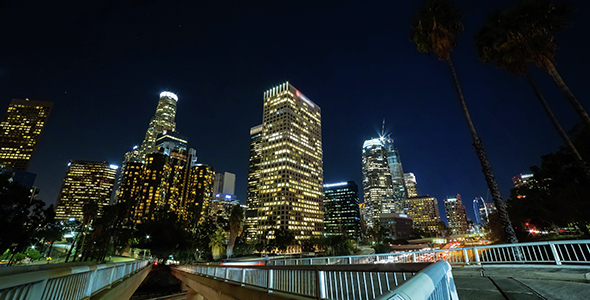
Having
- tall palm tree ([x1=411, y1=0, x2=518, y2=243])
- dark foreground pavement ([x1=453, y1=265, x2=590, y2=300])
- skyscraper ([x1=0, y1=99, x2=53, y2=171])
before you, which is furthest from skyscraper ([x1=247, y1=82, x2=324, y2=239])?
skyscraper ([x1=0, y1=99, x2=53, y2=171])

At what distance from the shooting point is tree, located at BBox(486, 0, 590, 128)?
1964 cm

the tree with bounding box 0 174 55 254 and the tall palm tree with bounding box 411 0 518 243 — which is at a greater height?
the tall palm tree with bounding box 411 0 518 243

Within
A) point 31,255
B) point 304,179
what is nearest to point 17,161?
point 31,255

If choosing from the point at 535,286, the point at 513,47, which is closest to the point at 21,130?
the point at 513,47

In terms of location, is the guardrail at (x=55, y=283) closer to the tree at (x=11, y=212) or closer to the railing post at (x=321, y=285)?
the railing post at (x=321, y=285)

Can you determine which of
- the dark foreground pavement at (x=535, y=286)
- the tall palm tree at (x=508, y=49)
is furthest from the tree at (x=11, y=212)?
the tall palm tree at (x=508, y=49)

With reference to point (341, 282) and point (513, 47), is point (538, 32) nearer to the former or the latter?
point (513, 47)

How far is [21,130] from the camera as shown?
182 metres

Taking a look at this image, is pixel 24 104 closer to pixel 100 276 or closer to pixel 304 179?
pixel 304 179

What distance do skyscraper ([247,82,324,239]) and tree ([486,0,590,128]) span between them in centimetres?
12744

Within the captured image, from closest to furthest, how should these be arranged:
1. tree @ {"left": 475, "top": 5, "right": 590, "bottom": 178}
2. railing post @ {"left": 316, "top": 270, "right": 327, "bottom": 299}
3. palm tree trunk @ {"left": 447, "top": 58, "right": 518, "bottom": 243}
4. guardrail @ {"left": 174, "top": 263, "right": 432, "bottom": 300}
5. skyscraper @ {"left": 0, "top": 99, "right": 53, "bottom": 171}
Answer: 1. guardrail @ {"left": 174, "top": 263, "right": 432, "bottom": 300}
2. railing post @ {"left": 316, "top": 270, "right": 327, "bottom": 299}
3. palm tree trunk @ {"left": 447, "top": 58, "right": 518, "bottom": 243}
4. tree @ {"left": 475, "top": 5, "right": 590, "bottom": 178}
5. skyscraper @ {"left": 0, "top": 99, "right": 53, "bottom": 171}

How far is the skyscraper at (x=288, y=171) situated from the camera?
149 m

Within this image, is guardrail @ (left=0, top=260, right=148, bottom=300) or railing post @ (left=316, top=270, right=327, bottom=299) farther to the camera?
railing post @ (left=316, top=270, right=327, bottom=299)

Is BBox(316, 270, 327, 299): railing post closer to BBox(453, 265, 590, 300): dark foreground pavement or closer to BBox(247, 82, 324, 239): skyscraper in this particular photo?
BBox(453, 265, 590, 300): dark foreground pavement
